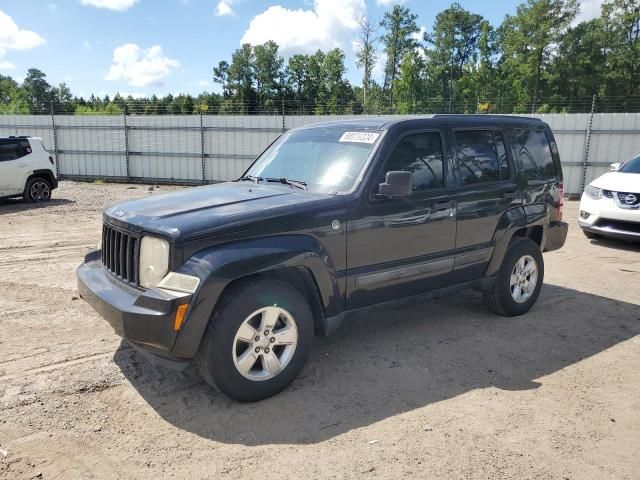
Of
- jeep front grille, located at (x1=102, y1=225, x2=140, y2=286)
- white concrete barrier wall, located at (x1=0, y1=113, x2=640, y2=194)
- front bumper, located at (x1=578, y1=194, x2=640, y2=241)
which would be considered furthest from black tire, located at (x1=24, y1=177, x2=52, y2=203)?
front bumper, located at (x1=578, y1=194, x2=640, y2=241)

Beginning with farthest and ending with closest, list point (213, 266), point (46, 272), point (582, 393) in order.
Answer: point (46, 272) < point (582, 393) < point (213, 266)

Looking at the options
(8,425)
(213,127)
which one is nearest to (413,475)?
(8,425)

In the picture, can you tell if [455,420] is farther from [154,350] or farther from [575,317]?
[575,317]

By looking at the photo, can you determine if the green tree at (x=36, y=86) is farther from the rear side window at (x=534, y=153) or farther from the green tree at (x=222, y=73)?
the rear side window at (x=534, y=153)

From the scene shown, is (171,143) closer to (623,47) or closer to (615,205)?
(615,205)

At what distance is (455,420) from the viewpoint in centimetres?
347

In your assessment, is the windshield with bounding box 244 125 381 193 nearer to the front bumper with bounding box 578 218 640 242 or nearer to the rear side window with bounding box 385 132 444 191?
the rear side window with bounding box 385 132 444 191

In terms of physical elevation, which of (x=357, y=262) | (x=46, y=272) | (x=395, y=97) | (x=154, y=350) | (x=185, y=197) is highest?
(x=395, y=97)

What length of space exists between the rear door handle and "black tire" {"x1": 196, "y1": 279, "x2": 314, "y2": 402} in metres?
2.57

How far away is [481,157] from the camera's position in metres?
5.05

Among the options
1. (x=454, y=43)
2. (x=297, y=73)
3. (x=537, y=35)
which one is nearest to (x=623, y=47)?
(x=537, y=35)

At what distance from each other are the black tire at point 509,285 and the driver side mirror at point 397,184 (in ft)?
6.23

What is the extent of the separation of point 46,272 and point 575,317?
260 inches

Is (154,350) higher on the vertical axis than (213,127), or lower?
lower
